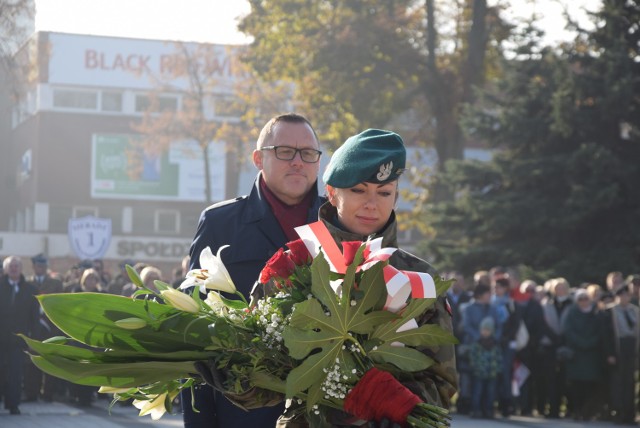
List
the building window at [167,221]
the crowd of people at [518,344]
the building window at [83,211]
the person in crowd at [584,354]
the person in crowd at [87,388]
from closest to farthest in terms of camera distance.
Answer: the crowd of people at [518,344] < the person in crowd at [584,354] < the person in crowd at [87,388] < the building window at [83,211] < the building window at [167,221]

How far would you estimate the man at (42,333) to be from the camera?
20.0 meters

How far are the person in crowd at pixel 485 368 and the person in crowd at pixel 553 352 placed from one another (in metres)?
1.07

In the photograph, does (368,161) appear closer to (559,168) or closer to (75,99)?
(559,168)

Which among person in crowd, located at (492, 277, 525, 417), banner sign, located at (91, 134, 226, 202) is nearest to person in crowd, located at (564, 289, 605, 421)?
person in crowd, located at (492, 277, 525, 417)

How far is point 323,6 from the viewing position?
36.9 m

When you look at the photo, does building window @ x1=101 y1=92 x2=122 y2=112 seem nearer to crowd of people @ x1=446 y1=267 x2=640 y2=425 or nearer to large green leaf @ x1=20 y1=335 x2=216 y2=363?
crowd of people @ x1=446 y1=267 x2=640 y2=425

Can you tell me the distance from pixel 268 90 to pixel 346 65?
13.0m

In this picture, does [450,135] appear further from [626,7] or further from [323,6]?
[626,7]

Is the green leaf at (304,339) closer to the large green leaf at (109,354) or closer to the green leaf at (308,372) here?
the green leaf at (308,372)

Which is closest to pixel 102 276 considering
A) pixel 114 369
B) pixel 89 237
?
pixel 89 237

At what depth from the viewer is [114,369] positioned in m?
3.90

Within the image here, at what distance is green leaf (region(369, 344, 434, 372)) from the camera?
146 inches

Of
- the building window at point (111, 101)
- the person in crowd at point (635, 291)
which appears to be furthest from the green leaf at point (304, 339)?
the building window at point (111, 101)

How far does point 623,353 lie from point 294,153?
49.1 feet
